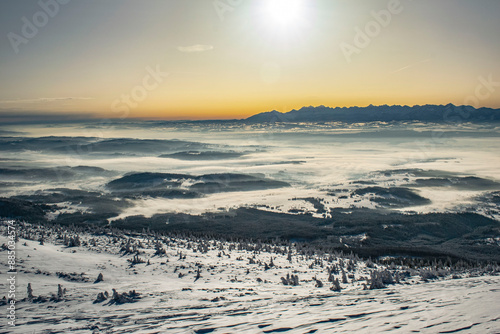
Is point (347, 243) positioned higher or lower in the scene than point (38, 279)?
lower

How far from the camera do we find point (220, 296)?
9797 millimetres

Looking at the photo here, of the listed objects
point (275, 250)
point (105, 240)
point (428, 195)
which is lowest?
point (428, 195)

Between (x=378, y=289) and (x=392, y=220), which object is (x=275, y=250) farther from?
(x=392, y=220)

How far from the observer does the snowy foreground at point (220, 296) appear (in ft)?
22.1

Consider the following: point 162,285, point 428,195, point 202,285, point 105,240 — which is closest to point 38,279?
point 162,285

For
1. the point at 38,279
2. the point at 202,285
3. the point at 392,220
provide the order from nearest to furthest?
1. the point at 38,279
2. the point at 202,285
3. the point at 392,220

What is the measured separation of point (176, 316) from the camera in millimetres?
7805

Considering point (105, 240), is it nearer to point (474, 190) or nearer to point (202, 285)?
point (202, 285)

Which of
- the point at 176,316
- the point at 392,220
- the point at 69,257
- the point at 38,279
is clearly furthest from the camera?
the point at 392,220

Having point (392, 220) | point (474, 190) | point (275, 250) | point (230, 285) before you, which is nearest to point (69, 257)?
point (230, 285)

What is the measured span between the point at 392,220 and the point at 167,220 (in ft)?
96.7

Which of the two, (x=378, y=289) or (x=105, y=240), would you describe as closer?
(x=378, y=289)

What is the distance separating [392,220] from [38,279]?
40.2 meters

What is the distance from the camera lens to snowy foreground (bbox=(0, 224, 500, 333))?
6727 mm
